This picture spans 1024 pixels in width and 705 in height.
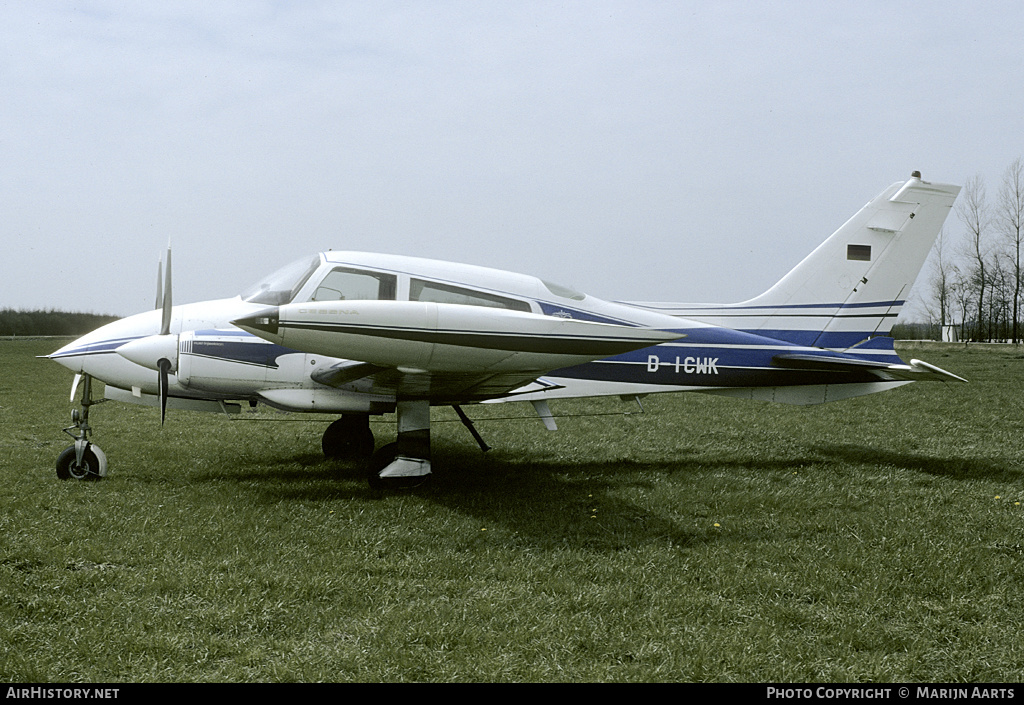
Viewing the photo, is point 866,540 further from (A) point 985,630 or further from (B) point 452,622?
(B) point 452,622

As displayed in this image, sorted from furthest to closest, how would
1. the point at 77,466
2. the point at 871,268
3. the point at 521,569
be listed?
the point at 871,268
the point at 77,466
the point at 521,569

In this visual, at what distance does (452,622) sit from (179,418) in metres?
10.6

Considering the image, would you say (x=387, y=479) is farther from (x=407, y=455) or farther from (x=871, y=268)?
(x=871, y=268)

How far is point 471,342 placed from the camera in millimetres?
5234

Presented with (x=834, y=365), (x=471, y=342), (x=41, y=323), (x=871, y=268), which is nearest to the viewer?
(x=471, y=342)

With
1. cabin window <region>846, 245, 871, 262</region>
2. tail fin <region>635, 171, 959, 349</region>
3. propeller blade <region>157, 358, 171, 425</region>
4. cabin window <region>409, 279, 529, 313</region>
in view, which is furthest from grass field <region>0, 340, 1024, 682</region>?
cabin window <region>846, 245, 871, 262</region>

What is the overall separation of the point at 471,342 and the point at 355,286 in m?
2.05

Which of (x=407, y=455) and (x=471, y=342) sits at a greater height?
(x=471, y=342)

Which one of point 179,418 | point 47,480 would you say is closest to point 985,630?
point 47,480

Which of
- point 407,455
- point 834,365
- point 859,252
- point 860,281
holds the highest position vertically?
point 859,252

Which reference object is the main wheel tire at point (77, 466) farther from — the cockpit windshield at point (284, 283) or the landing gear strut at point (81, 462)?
the cockpit windshield at point (284, 283)

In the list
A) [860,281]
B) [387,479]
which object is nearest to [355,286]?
[387,479]

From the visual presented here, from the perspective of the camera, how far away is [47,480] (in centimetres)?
683

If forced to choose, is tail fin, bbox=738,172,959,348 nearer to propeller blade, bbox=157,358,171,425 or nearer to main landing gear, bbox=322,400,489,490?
main landing gear, bbox=322,400,489,490
